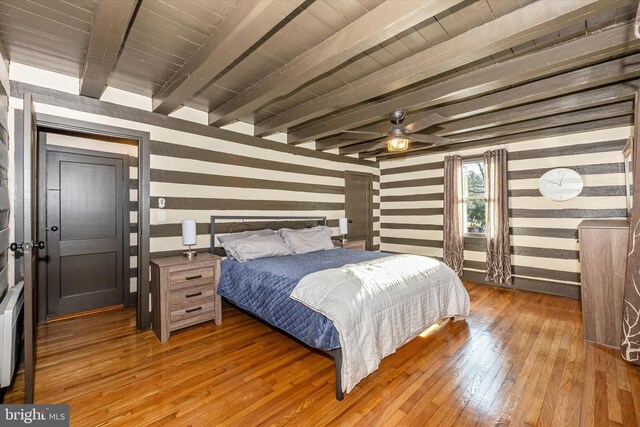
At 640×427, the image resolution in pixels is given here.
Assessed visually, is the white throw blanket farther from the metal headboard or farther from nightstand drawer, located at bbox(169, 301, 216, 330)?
the metal headboard

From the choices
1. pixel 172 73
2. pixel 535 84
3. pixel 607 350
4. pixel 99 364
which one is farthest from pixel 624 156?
pixel 99 364

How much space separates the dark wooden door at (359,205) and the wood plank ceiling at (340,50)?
248cm

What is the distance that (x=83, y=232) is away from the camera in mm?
3512

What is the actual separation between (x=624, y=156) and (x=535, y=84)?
2043mm

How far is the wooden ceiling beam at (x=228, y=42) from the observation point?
1.62 meters

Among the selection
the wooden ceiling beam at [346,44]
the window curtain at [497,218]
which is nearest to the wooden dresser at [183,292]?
the wooden ceiling beam at [346,44]

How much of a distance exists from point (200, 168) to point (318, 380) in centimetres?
282

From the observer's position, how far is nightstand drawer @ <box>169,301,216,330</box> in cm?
290

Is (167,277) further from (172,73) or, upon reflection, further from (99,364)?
(172,73)

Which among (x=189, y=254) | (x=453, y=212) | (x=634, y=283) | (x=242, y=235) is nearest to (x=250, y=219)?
(x=242, y=235)

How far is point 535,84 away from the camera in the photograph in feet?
8.99

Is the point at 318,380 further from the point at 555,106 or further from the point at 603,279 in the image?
the point at 555,106

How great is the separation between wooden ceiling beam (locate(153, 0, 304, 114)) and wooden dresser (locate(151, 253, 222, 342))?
1.73 metres

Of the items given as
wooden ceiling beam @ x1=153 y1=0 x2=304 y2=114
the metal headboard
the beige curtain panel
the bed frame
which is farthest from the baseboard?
wooden ceiling beam @ x1=153 y1=0 x2=304 y2=114
